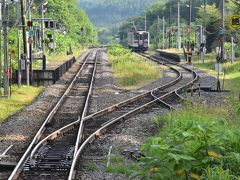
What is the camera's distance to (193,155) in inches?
312

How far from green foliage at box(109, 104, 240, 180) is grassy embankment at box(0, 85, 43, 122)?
9.68 meters

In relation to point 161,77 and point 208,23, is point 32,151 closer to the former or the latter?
point 161,77

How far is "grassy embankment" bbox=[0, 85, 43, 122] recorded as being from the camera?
1864cm

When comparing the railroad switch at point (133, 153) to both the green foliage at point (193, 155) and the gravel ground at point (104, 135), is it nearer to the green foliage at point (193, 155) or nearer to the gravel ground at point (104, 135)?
the gravel ground at point (104, 135)

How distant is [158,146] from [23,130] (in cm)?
785

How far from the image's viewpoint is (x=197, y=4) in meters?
146

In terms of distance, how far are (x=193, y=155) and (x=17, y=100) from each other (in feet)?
49.3

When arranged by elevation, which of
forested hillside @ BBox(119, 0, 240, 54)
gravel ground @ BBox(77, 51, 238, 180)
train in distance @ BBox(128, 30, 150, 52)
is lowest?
gravel ground @ BBox(77, 51, 238, 180)

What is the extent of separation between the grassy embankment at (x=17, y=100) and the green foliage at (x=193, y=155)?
968 cm

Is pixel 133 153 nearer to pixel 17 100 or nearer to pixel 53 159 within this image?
pixel 53 159

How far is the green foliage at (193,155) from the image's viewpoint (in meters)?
7.54

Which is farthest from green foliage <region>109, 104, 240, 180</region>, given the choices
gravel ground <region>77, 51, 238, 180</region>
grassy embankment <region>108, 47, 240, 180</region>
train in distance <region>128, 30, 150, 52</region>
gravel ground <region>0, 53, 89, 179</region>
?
train in distance <region>128, 30, 150, 52</region>

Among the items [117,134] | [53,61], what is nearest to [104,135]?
[117,134]

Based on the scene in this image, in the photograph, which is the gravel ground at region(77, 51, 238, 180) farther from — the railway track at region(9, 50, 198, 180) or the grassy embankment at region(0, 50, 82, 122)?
the grassy embankment at region(0, 50, 82, 122)
